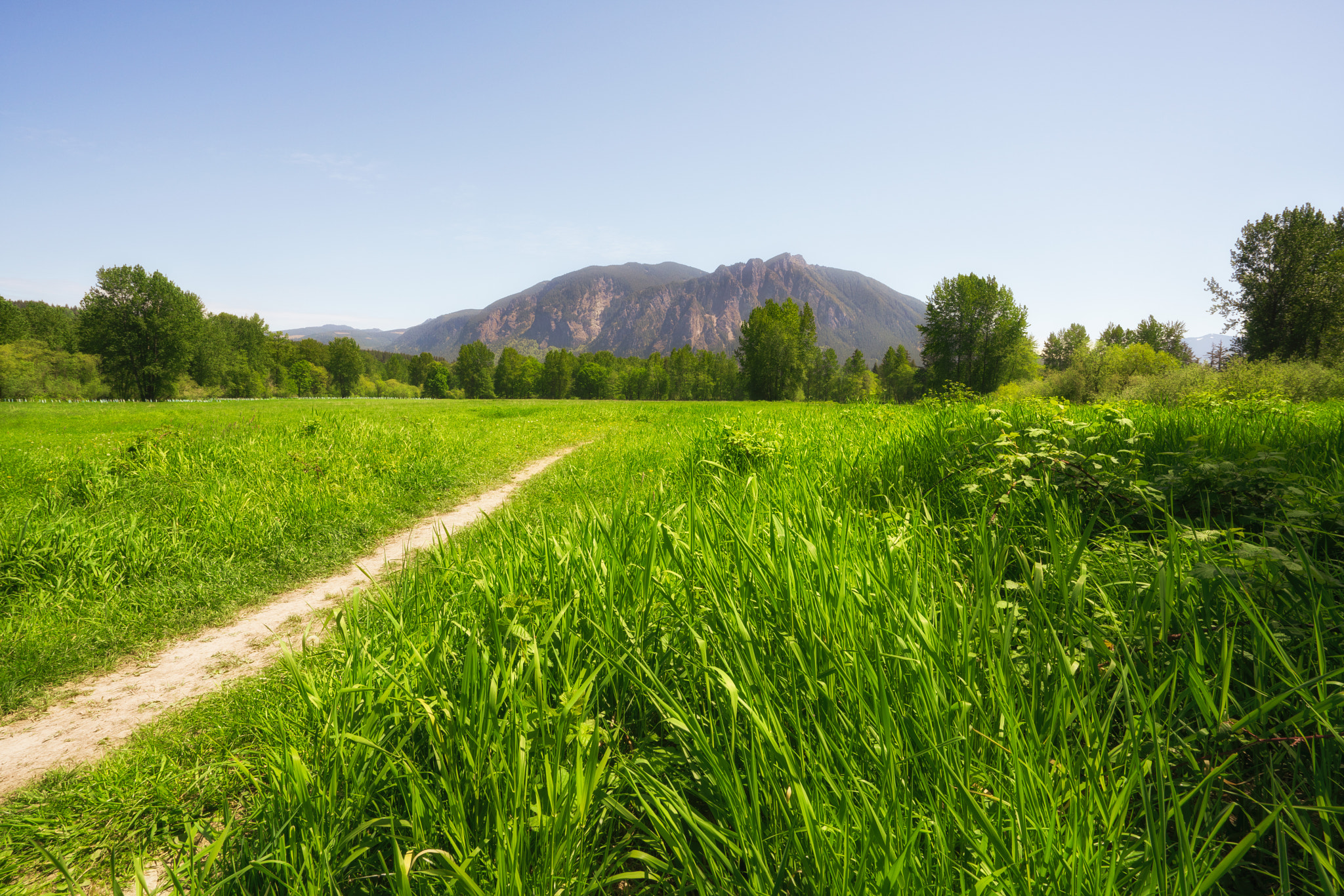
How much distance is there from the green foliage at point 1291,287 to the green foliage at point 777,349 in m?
37.0

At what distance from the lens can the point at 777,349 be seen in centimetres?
6412

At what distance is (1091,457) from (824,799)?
3.21 meters

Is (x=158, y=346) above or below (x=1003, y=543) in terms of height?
above

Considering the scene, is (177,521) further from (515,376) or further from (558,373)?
(515,376)

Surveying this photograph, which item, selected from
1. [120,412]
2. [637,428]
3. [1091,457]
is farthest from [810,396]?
[1091,457]

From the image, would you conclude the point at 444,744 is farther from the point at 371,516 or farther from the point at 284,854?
the point at 371,516

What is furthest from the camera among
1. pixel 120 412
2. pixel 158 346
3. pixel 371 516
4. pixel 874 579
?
pixel 158 346

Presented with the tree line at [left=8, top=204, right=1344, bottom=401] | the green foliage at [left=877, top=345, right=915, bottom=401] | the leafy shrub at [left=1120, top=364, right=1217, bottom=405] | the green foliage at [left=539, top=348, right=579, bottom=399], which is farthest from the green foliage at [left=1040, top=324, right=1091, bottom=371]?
the green foliage at [left=539, top=348, right=579, bottom=399]

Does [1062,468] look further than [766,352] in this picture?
No

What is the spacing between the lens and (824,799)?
4.21 ft

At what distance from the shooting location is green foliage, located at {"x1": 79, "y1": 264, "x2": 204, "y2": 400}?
4862cm

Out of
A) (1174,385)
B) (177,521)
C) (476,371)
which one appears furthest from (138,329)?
(1174,385)

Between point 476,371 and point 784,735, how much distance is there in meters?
121

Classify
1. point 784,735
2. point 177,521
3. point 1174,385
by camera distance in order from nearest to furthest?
point 784,735
point 177,521
point 1174,385
